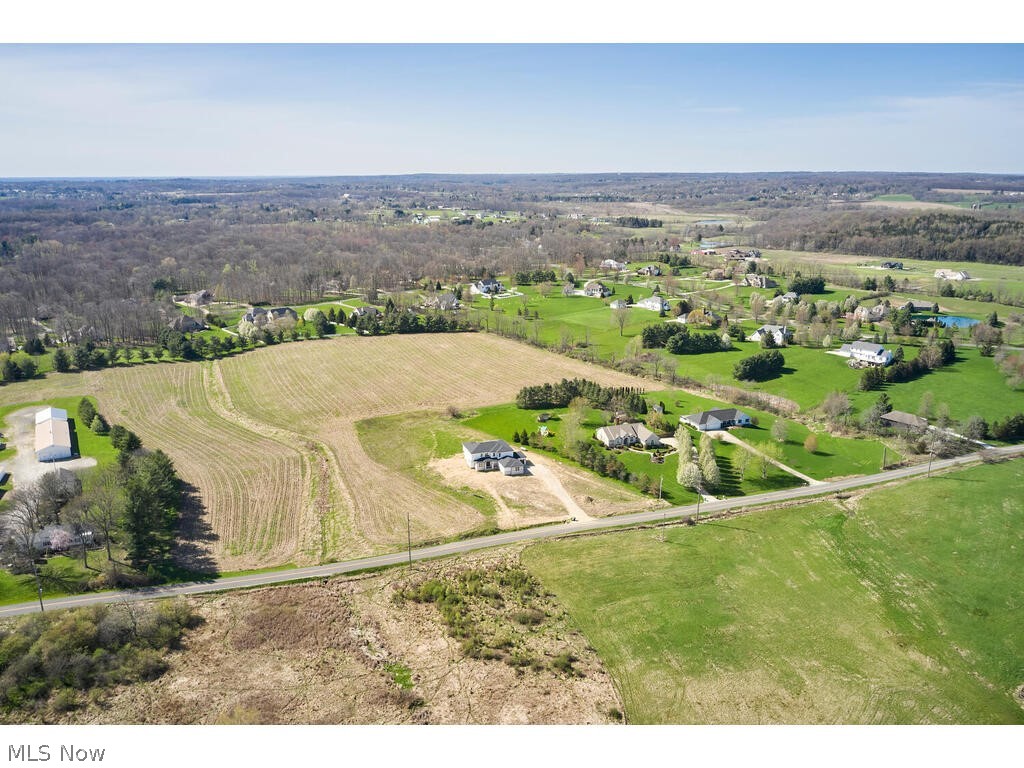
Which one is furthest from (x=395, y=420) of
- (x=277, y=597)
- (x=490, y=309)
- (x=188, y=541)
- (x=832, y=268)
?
(x=832, y=268)

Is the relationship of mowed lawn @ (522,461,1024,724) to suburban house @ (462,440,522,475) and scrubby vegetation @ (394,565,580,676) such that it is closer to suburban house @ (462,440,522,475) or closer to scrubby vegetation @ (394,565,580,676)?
scrubby vegetation @ (394,565,580,676)

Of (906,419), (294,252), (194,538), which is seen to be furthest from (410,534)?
(294,252)

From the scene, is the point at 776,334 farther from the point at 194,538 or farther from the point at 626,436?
the point at 194,538

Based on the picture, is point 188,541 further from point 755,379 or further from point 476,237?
point 476,237

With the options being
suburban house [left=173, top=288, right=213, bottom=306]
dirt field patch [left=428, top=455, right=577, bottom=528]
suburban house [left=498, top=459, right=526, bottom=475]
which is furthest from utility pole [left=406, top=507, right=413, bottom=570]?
suburban house [left=173, top=288, right=213, bottom=306]

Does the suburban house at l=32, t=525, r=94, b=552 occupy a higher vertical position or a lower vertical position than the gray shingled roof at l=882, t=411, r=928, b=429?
lower

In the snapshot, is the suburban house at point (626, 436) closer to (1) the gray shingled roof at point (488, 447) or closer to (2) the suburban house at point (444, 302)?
(1) the gray shingled roof at point (488, 447)
